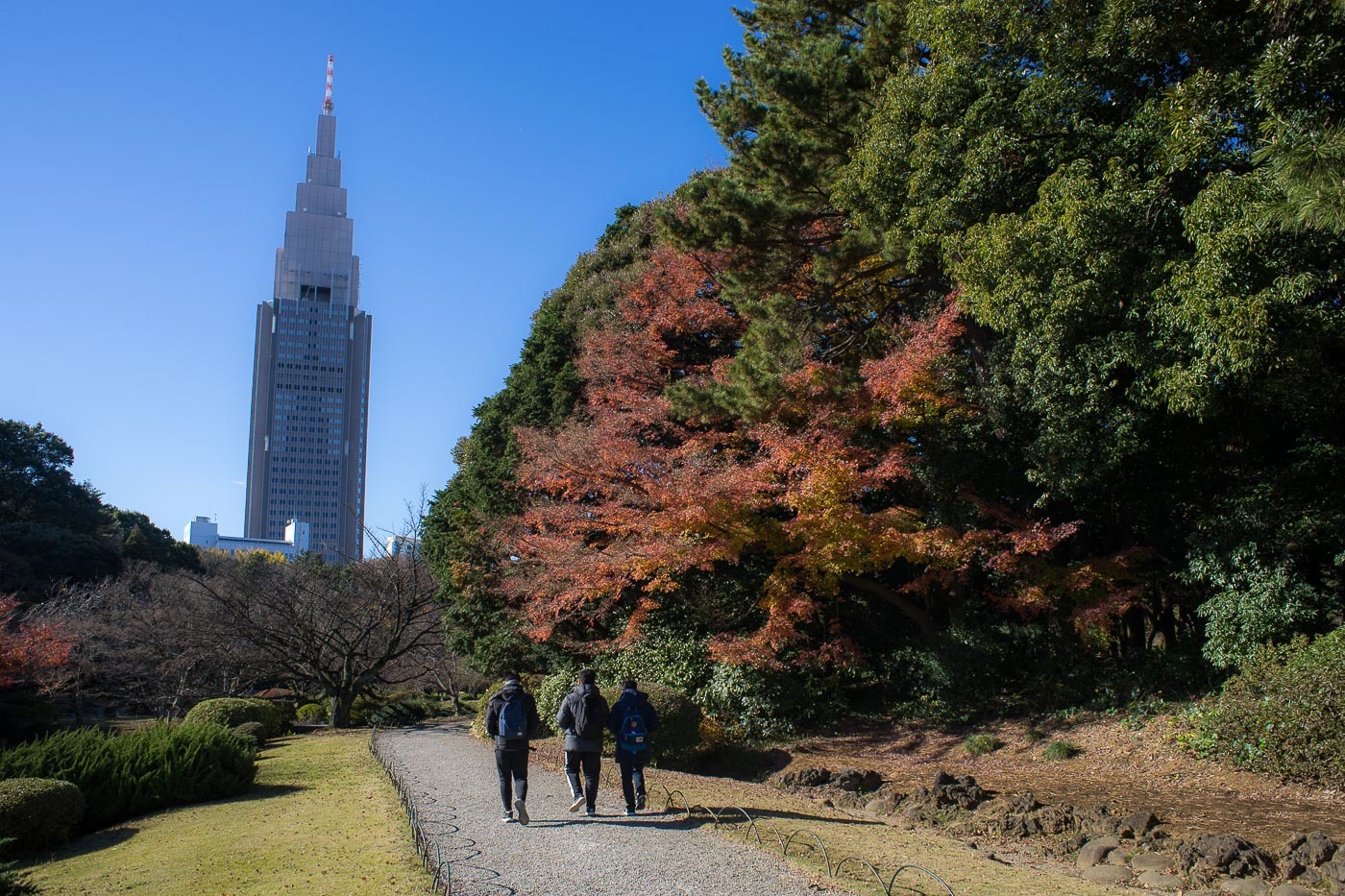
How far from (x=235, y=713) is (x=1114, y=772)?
16.0 metres

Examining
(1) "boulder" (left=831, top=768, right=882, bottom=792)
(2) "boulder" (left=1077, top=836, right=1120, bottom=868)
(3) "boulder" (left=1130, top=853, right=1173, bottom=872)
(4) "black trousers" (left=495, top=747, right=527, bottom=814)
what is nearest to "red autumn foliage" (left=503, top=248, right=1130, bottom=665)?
(1) "boulder" (left=831, top=768, right=882, bottom=792)


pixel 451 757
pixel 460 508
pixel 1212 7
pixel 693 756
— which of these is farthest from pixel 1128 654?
pixel 460 508

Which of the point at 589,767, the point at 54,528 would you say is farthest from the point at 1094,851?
the point at 54,528

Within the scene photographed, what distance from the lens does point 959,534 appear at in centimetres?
1427

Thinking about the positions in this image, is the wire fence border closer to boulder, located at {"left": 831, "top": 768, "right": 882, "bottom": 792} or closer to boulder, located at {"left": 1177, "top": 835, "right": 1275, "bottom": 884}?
boulder, located at {"left": 831, "top": 768, "right": 882, "bottom": 792}

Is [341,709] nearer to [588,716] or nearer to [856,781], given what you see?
[856,781]

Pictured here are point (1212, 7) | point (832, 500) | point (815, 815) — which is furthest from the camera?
point (832, 500)

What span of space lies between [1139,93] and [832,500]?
690 centimetres

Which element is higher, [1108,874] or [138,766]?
[138,766]

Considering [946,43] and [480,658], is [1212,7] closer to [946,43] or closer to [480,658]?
[946,43]

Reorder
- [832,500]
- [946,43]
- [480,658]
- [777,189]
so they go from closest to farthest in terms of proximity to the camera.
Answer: [946,43] → [832,500] → [777,189] → [480,658]

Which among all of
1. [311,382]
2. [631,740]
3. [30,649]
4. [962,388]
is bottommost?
[631,740]

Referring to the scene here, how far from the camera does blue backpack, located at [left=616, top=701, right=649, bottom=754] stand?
8.15 m

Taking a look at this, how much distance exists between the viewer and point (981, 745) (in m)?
13.9
